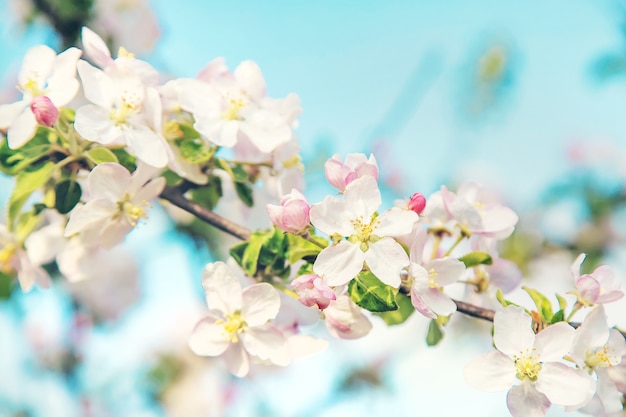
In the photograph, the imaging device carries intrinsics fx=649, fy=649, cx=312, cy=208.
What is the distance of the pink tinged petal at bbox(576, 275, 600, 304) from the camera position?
3.13 feet

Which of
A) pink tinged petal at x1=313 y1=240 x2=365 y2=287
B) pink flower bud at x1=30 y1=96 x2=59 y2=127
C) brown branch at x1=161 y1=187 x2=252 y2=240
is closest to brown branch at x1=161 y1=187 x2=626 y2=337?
brown branch at x1=161 y1=187 x2=252 y2=240

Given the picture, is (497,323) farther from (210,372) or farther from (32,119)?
(210,372)

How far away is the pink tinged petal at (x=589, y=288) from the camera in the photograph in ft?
3.13

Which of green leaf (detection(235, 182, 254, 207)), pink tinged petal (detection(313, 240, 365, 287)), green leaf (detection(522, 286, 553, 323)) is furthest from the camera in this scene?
green leaf (detection(235, 182, 254, 207))

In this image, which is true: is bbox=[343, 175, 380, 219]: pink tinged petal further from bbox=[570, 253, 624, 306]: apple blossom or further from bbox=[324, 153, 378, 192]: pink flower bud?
bbox=[570, 253, 624, 306]: apple blossom

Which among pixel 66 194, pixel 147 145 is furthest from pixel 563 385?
pixel 66 194

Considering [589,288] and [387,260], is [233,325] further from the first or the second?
[589,288]

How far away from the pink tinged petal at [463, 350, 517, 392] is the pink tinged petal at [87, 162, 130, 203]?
1.92ft

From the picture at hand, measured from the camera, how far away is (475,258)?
3.41ft

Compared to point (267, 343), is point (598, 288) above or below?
above

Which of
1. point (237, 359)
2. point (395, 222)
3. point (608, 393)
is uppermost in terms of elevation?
point (395, 222)

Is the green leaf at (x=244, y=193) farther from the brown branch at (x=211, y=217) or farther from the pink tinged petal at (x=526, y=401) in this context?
the pink tinged petal at (x=526, y=401)

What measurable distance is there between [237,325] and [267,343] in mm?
60

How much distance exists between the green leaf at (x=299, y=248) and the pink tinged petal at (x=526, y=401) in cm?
34
